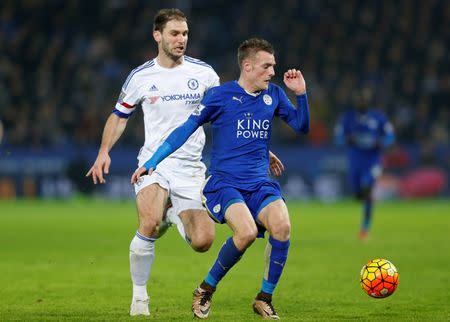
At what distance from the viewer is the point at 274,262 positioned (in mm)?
7430

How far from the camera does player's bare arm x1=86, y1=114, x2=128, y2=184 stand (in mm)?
7865

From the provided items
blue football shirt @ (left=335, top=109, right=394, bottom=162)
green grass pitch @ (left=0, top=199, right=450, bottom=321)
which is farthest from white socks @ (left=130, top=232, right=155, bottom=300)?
blue football shirt @ (left=335, top=109, right=394, bottom=162)

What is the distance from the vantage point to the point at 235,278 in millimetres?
10641

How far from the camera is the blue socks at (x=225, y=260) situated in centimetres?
745

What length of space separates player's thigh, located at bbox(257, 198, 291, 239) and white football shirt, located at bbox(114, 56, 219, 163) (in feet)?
4.04

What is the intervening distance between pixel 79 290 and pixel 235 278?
191cm

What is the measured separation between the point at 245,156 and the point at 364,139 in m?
9.79

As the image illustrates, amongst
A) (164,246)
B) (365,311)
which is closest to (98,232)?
(164,246)

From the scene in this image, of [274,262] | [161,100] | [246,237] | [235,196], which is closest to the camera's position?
[246,237]

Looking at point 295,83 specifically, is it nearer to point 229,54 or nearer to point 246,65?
point 246,65

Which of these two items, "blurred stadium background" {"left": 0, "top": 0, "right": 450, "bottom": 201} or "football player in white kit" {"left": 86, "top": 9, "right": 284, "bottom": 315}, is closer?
"football player in white kit" {"left": 86, "top": 9, "right": 284, "bottom": 315}

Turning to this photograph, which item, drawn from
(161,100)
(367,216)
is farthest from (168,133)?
(367,216)

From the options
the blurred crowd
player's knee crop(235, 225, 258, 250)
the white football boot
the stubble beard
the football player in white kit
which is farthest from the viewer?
the blurred crowd

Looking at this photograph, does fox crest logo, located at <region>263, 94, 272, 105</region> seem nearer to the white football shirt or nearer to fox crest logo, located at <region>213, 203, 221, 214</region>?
the white football shirt
